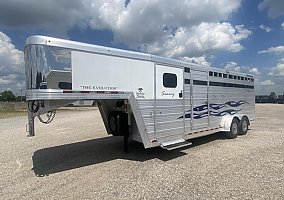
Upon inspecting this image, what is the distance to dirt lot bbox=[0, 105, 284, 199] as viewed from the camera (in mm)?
5203

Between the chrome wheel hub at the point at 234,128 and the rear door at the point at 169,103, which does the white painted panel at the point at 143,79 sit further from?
the chrome wheel hub at the point at 234,128

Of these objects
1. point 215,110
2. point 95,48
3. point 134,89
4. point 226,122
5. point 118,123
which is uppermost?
point 95,48

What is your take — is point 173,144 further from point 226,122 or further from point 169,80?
→ point 226,122

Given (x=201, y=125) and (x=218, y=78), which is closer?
(x=201, y=125)

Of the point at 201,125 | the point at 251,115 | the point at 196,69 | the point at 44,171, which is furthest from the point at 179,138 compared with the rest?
the point at 251,115

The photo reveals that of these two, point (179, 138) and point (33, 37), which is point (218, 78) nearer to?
point (179, 138)

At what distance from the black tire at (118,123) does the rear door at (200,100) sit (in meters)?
2.37

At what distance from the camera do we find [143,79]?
23.9ft

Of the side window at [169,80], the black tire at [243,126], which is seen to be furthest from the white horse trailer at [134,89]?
the black tire at [243,126]

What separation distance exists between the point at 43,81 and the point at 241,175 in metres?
4.91

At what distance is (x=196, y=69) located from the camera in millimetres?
8961

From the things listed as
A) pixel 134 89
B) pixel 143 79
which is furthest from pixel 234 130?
pixel 134 89

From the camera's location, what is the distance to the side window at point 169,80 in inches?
310

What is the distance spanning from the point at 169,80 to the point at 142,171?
2.87 m
